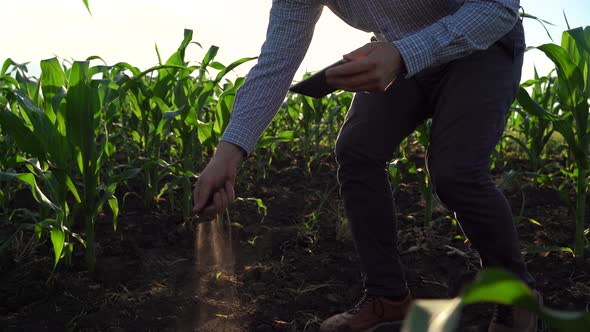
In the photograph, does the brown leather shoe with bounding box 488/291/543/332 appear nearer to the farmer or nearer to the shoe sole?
the farmer

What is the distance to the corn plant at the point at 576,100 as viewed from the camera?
2186mm

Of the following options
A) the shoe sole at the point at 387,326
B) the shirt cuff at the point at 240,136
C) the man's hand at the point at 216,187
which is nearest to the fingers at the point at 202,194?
the man's hand at the point at 216,187

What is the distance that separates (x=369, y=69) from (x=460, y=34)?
0.28 meters

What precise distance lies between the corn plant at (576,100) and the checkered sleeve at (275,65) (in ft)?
2.81

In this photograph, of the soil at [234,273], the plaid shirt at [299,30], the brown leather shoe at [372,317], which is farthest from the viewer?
the soil at [234,273]

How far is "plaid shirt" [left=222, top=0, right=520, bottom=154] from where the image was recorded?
157 centimetres

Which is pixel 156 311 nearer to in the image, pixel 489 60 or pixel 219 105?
pixel 219 105

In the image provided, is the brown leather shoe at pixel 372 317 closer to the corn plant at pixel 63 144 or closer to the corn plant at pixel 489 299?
the corn plant at pixel 63 144

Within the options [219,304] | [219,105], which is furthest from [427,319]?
[219,105]

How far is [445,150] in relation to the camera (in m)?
1.61

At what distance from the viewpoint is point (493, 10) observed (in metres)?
1.49

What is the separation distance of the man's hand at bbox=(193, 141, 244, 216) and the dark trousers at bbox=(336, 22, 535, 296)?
1.33 feet

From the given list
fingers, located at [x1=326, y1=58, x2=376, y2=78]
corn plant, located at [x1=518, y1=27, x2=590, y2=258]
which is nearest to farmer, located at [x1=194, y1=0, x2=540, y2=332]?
fingers, located at [x1=326, y1=58, x2=376, y2=78]

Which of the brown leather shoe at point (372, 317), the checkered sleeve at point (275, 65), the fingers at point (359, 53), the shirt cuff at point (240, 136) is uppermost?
the checkered sleeve at point (275, 65)
